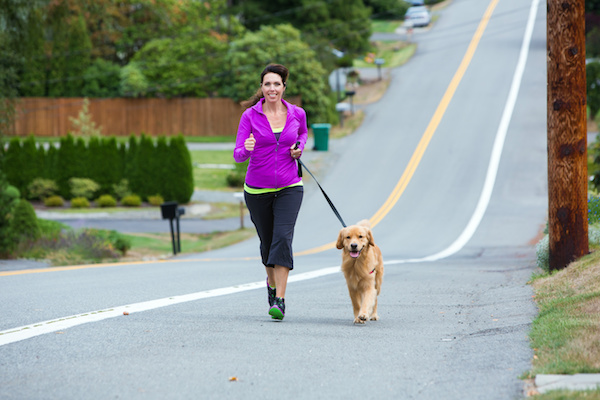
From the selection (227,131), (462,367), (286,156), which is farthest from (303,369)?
(227,131)

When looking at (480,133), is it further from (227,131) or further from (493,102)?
(227,131)

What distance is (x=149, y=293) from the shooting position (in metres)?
9.72

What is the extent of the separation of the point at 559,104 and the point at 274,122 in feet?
14.2

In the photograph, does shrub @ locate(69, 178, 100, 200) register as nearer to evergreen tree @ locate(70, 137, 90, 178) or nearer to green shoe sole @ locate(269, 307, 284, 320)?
evergreen tree @ locate(70, 137, 90, 178)

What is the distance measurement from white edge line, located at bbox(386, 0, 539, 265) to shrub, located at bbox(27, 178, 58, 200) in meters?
18.1

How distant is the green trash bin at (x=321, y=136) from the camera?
133 ft

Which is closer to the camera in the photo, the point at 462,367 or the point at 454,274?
the point at 462,367

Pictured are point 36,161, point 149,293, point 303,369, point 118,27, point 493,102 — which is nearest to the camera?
point 303,369

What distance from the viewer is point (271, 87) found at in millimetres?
7500

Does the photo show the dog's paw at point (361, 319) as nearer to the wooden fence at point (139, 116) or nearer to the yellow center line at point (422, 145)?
the yellow center line at point (422, 145)

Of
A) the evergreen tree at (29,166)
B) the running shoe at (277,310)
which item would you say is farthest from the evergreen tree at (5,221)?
the evergreen tree at (29,166)

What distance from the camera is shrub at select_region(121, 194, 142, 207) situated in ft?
113

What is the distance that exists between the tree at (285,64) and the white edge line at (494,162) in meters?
10.4

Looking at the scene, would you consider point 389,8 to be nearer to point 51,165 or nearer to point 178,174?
point 178,174
